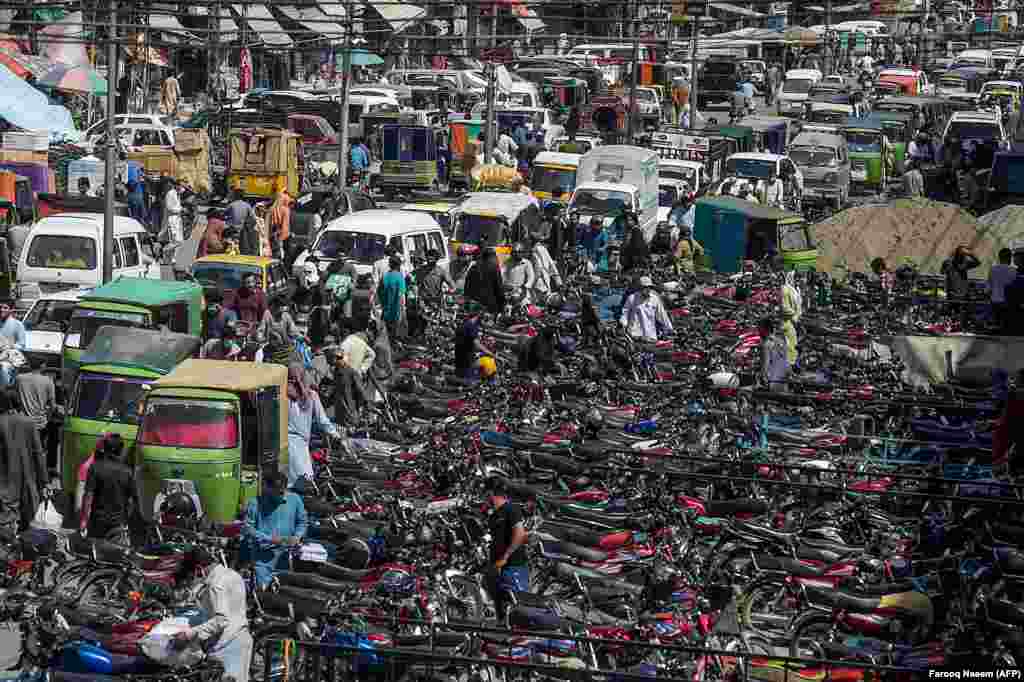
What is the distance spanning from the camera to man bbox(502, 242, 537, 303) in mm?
26562

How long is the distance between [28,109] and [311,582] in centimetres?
2698

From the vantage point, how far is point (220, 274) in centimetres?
2481

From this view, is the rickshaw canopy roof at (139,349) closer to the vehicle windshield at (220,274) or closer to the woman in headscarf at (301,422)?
the woman in headscarf at (301,422)

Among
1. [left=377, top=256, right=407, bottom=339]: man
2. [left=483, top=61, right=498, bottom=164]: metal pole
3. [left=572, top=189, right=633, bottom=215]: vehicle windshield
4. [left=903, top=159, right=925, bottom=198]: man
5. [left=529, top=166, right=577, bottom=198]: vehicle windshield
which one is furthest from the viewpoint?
[left=483, top=61, right=498, bottom=164]: metal pole

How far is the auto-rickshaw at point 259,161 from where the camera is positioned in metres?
36.4

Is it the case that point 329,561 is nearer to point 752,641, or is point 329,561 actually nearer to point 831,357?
point 752,641

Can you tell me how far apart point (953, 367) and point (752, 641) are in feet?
27.5

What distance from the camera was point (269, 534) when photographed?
1467 cm

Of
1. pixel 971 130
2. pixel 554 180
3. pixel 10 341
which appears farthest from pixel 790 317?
pixel 971 130

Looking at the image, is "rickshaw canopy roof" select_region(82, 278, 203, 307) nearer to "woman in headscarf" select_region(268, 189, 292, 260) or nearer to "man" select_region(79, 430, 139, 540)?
"man" select_region(79, 430, 139, 540)

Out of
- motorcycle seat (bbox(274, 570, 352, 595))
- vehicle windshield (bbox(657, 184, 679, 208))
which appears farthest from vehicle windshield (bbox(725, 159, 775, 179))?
motorcycle seat (bbox(274, 570, 352, 595))

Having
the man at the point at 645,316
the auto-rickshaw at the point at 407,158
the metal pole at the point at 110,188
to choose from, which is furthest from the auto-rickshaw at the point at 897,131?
the metal pole at the point at 110,188

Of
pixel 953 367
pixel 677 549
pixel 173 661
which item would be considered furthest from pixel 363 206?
pixel 173 661

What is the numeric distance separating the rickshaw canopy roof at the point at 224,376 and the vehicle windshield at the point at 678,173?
73.6ft
